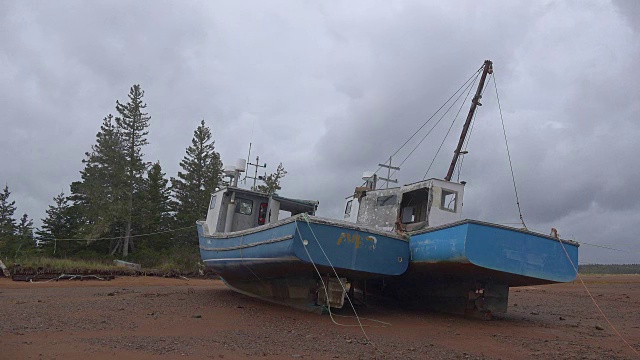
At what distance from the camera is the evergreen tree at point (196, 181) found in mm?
35750

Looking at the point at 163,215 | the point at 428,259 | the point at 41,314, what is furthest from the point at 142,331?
the point at 163,215

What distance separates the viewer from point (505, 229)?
28.8 ft

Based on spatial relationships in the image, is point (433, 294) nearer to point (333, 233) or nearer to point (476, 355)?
point (333, 233)

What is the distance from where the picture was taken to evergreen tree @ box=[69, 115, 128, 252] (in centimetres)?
3075

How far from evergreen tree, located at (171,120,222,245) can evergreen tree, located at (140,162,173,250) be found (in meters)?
0.86

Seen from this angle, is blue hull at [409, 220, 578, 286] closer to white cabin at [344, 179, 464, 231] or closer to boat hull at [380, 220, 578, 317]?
boat hull at [380, 220, 578, 317]

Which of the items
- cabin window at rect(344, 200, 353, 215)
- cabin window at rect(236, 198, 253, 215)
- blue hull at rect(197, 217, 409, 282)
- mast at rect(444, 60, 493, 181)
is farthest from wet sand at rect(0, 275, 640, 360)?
mast at rect(444, 60, 493, 181)

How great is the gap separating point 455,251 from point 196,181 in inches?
1215

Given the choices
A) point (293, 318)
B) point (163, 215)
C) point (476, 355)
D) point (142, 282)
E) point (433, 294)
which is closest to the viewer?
point (476, 355)

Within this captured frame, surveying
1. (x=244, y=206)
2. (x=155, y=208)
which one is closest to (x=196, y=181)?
(x=155, y=208)

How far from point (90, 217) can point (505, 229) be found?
2888cm

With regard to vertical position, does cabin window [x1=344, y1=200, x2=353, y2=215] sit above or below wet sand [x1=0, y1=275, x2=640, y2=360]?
above

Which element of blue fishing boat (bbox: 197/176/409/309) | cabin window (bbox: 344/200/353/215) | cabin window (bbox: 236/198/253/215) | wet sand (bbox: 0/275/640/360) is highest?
cabin window (bbox: 344/200/353/215)

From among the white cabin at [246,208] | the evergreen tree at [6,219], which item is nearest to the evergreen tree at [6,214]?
the evergreen tree at [6,219]
